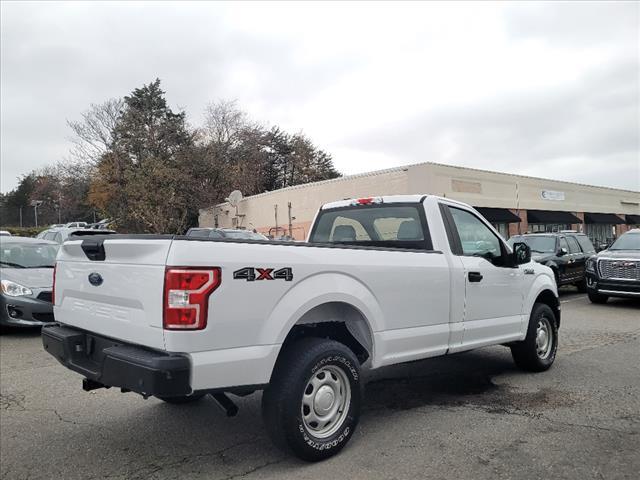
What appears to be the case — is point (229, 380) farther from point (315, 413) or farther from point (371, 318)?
point (371, 318)

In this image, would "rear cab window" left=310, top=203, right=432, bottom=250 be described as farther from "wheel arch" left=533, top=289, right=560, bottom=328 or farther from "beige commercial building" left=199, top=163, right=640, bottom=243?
"beige commercial building" left=199, top=163, right=640, bottom=243

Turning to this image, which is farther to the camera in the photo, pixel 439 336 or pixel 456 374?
pixel 456 374

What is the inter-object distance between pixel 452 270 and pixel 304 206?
28.5 metres

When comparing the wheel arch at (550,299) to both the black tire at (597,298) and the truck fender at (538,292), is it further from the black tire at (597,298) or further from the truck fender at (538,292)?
the black tire at (597,298)

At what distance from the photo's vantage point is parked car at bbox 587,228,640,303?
11453 millimetres

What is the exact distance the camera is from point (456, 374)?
5.95 meters

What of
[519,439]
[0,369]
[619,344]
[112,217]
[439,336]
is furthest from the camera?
[112,217]

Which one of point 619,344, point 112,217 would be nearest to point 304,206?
point 112,217

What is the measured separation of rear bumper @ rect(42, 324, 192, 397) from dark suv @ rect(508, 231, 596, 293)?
448 inches

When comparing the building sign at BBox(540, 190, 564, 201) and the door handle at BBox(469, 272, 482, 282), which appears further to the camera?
the building sign at BBox(540, 190, 564, 201)

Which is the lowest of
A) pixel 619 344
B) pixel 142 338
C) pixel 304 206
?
pixel 619 344

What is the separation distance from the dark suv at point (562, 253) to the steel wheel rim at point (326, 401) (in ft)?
34.1

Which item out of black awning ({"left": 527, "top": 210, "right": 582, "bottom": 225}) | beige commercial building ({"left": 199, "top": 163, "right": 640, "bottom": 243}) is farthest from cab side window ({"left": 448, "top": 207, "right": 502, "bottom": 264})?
black awning ({"left": 527, "top": 210, "right": 582, "bottom": 225})

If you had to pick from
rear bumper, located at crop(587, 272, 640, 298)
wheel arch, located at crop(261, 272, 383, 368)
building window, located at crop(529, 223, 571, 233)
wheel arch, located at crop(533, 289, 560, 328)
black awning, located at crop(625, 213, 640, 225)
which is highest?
black awning, located at crop(625, 213, 640, 225)
